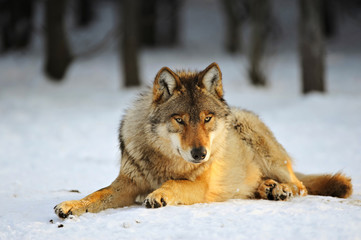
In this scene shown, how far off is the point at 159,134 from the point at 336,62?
16.3m

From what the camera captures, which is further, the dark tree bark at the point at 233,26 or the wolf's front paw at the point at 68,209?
the dark tree bark at the point at 233,26

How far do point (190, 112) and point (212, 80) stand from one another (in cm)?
54

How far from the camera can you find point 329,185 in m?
4.64

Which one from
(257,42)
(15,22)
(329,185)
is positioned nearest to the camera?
(329,185)

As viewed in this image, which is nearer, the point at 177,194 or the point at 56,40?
the point at 177,194

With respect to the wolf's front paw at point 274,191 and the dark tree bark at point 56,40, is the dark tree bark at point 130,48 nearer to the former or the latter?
the dark tree bark at point 56,40

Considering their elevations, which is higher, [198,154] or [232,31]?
[232,31]

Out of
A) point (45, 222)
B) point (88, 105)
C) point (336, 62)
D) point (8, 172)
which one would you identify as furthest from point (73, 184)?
point (336, 62)

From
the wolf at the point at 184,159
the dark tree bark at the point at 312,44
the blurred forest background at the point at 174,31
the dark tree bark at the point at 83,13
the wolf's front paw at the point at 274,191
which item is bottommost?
the wolf's front paw at the point at 274,191

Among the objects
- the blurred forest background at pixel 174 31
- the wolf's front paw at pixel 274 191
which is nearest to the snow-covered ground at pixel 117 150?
the wolf's front paw at pixel 274 191

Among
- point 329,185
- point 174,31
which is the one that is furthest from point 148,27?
point 329,185

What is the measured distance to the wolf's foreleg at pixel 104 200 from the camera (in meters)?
3.67

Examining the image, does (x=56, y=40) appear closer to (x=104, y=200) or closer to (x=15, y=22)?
(x=15, y=22)

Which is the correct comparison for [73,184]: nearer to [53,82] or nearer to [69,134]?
[69,134]
